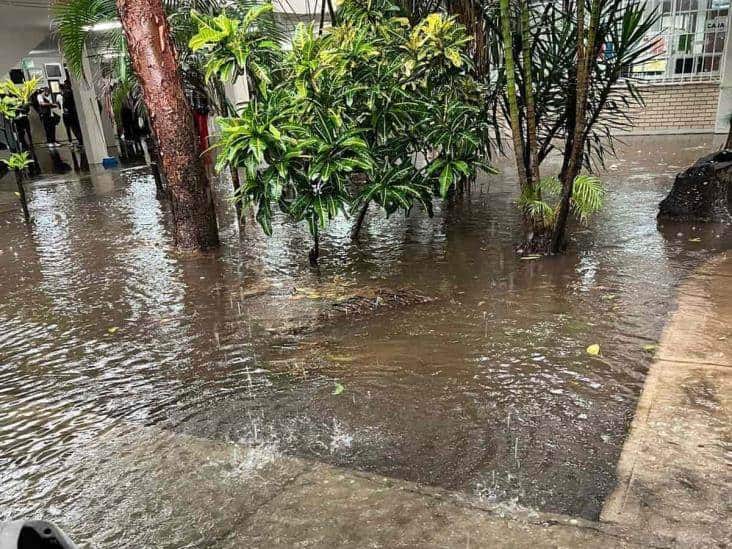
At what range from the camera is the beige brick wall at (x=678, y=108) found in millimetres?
12406

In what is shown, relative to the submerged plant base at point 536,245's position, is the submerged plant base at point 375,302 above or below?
below

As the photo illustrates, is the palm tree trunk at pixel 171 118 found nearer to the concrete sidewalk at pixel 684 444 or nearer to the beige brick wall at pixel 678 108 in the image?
the concrete sidewalk at pixel 684 444

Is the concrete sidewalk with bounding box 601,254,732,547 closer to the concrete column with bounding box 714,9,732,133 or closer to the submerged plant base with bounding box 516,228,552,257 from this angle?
the submerged plant base with bounding box 516,228,552,257

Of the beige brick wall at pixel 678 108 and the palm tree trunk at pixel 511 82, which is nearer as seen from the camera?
the palm tree trunk at pixel 511 82

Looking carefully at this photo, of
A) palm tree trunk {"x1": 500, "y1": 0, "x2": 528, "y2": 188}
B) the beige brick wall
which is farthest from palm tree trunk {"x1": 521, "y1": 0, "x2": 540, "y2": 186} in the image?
the beige brick wall

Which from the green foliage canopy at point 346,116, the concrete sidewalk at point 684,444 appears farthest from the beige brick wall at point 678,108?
the concrete sidewalk at point 684,444

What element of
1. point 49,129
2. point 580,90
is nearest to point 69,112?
point 49,129

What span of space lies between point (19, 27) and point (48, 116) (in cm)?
810

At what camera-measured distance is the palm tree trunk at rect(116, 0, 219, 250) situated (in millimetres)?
4996

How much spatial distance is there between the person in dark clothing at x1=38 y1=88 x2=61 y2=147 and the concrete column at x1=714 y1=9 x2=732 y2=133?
1835cm

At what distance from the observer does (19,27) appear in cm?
1136

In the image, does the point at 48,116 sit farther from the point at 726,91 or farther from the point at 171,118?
the point at 726,91

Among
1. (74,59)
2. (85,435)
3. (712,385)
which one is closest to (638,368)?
(712,385)

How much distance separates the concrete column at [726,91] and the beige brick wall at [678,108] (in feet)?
1.06
